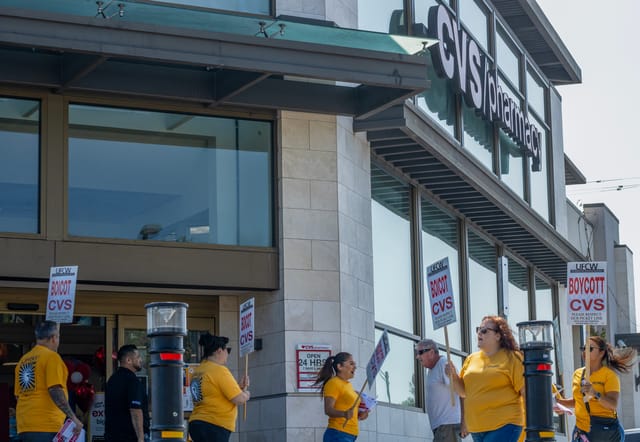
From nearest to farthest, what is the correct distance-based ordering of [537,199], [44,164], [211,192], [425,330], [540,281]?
[44,164] → [211,192] → [425,330] → [537,199] → [540,281]

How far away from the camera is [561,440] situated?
25.6 meters

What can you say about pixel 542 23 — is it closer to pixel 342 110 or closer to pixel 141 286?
pixel 342 110

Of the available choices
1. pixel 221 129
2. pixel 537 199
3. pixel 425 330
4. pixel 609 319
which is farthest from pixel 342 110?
pixel 609 319

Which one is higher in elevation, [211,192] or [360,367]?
[211,192]

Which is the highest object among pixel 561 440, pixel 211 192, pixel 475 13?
pixel 475 13

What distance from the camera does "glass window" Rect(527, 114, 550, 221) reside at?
24434mm

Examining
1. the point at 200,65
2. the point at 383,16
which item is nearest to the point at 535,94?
the point at 383,16

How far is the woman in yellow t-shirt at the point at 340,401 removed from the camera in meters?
12.8

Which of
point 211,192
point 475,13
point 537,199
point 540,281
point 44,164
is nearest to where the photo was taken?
point 44,164

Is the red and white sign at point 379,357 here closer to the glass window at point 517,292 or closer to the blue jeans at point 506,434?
the blue jeans at point 506,434

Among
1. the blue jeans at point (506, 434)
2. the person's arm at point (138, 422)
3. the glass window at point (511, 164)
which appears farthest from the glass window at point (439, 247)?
the blue jeans at point (506, 434)

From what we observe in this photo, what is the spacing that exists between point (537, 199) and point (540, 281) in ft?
8.63

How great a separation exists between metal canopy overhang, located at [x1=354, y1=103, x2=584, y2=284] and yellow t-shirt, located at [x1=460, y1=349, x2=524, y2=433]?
6216mm

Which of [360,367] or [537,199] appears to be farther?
[537,199]
